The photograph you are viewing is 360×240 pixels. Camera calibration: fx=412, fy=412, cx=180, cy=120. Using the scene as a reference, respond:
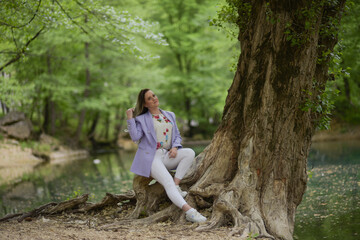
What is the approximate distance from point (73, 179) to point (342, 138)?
50.2 ft

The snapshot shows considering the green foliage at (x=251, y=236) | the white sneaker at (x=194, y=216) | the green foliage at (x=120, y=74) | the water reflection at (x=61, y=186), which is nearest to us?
the green foliage at (x=251, y=236)

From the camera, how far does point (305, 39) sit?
532 cm

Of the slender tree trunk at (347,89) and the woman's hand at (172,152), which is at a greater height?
the slender tree trunk at (347,89)

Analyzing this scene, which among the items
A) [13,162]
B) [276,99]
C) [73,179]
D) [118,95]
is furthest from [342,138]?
[276,99]

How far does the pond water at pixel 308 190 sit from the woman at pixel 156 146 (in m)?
2.00

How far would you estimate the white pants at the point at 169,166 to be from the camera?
18.5 ft

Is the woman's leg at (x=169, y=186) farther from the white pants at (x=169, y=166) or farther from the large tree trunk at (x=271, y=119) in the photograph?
the large tree trunk at (x=271, y=119)

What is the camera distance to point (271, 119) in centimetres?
550

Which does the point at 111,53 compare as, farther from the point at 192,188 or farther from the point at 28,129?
the point at 192,188

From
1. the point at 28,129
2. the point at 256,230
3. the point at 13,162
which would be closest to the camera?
the point at 256,230

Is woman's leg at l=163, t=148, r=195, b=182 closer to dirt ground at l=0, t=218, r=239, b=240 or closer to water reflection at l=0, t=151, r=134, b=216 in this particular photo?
dirt ground at l=0, t=218, r=239, b=240

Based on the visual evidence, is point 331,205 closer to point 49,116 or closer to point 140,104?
point 140,104

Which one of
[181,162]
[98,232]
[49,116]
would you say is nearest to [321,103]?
[181,162]

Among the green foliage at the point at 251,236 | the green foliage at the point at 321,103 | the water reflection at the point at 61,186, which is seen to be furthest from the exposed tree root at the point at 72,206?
the green foliage at the point at 321,103
